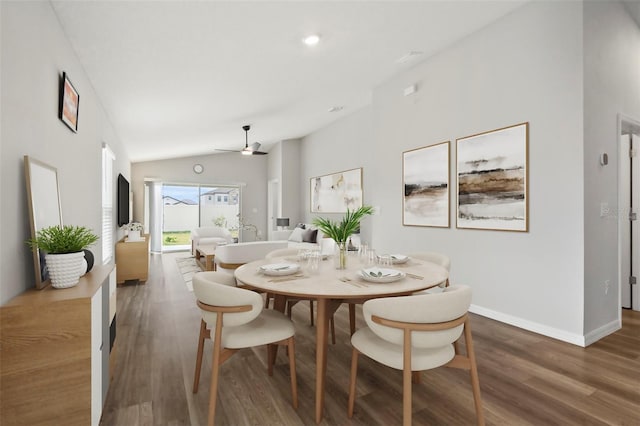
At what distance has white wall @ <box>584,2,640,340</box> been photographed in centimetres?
271

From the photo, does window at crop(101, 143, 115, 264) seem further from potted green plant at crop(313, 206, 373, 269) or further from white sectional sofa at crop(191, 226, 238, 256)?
potted green plant at crop(313, 206, 373, 269)

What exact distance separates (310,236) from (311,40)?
4.53 meters

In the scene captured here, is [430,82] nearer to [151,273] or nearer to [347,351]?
[347,351]

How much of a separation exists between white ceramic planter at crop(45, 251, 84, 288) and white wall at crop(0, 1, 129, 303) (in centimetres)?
16

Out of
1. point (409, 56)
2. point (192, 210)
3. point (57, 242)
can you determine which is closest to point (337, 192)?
point (409, 56)

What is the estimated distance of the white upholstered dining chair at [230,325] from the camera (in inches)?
65.9

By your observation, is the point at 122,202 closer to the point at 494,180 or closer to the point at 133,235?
the point at 133,235

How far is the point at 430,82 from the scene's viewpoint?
3.97 meters

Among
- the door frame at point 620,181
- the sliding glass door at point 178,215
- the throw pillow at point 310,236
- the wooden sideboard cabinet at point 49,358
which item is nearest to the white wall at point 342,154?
the throw pillow at point 310,236

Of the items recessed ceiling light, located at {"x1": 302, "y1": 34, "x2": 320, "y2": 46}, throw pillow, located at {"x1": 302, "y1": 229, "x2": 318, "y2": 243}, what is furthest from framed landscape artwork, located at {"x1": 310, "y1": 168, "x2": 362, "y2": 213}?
recessed ceiling light, located at {"x1": 302, "y1": 34, "x2": 320, "y2": 46}

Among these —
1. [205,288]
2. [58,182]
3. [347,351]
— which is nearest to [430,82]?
[347,351]

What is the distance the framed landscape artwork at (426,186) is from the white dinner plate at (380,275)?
2.16 m

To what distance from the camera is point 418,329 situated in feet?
4.79

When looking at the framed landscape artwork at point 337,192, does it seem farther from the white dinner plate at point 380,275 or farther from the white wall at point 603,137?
the white dinner plate at point 380,275
